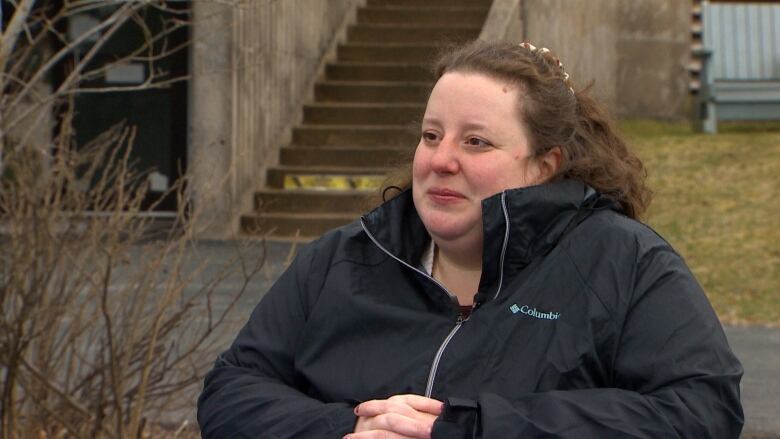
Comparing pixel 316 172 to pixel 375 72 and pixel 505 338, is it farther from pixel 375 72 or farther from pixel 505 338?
pixel 505 338

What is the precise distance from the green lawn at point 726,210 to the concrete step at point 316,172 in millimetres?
2164

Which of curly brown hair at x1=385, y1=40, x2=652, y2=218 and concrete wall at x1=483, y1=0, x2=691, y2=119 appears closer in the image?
curly brown hair at x1=385, y1=40, x2=652, y2=218

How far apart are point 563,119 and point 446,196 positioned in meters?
0.30

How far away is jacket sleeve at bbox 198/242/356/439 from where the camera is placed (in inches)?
111

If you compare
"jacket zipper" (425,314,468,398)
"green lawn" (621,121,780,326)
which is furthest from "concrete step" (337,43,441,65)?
"jacket zipper" (425,314,468,398)

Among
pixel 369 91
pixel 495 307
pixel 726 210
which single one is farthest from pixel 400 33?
pixel 495 307

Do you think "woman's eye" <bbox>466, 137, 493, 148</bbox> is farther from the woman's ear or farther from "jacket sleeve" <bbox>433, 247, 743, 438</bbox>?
"jacket sleeve" <bbox>433, 247, 743, 438</bbox>

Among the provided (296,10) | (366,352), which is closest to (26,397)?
(366,352)

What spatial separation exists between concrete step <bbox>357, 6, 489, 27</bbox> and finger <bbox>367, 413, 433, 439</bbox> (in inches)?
407

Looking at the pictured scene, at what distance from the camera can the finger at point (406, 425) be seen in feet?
8.62

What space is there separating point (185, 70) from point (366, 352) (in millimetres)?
8826

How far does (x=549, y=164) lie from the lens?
2.92 metres

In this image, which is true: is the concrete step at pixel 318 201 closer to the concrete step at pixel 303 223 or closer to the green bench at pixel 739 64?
the concrete step at pixel 303 223

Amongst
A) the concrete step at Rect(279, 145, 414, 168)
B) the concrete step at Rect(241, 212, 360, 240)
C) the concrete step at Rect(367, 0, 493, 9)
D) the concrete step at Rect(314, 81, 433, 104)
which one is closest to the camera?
the concrete step at Rect(241, 212, 360, 240)
